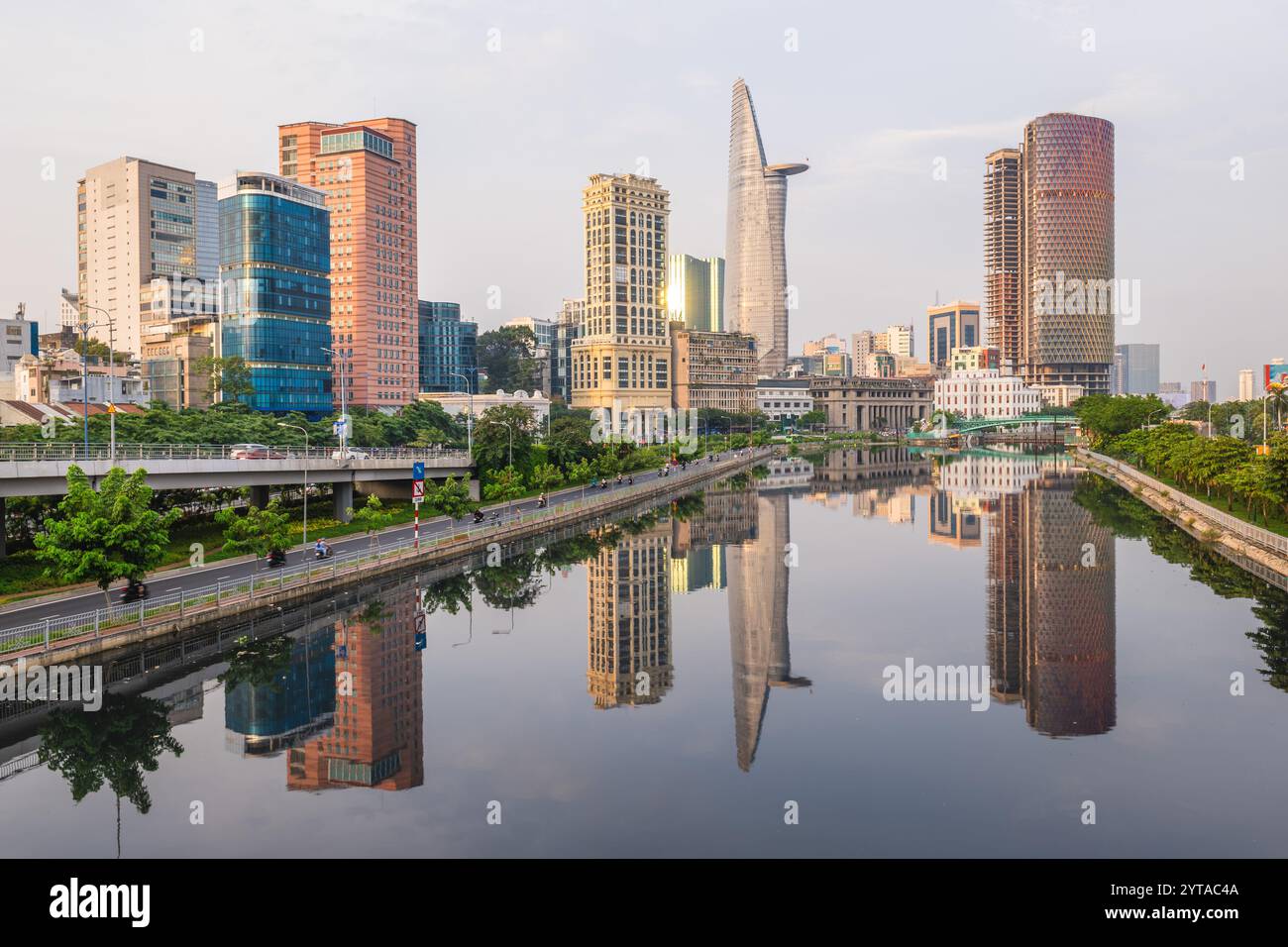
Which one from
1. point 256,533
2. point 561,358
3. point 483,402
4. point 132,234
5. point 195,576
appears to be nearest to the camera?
point 195,576

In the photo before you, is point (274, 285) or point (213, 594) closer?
point (213, 594)

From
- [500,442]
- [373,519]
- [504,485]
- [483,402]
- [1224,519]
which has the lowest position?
[1224,519]

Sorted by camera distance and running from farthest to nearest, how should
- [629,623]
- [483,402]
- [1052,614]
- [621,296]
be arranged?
[621,296]
[483,402]
[1052,614]
[629,623]

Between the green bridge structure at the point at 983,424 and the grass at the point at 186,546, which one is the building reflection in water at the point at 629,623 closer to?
the grass at the point at 186,546

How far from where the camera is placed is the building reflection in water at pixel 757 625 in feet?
78.4

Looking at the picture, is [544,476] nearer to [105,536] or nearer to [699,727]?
[105,536]

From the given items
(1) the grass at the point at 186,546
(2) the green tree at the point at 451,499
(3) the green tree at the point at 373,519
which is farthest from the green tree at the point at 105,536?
(2) the green tree at the point at 451,499

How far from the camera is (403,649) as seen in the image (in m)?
29.3

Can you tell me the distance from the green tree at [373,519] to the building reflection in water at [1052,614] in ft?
86.3

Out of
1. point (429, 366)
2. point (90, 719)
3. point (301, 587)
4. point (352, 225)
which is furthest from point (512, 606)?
point (429, 366)

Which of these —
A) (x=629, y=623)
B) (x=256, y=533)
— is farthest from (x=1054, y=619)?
(x=256, y=533)

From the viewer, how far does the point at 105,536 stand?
27078mm

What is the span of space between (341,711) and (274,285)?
8057 cm

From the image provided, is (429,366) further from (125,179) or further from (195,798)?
(195,798)
